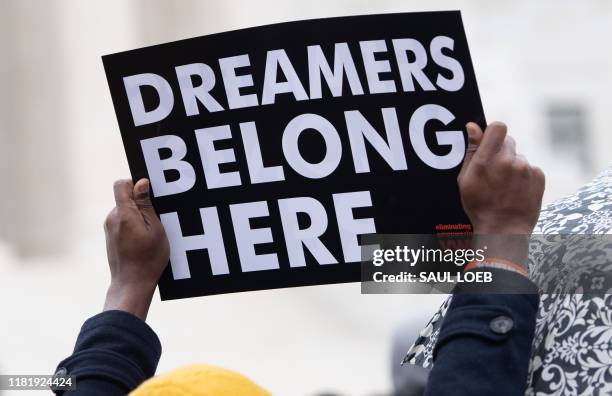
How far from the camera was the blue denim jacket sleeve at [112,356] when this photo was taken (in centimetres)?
133

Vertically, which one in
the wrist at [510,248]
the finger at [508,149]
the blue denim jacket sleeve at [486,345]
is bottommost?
the blue denim jacket sleeve at [486,345]

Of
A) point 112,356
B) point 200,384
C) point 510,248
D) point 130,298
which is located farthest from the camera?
point 130,298

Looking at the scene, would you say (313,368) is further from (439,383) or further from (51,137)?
(439,383)

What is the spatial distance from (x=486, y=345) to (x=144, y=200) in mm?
613

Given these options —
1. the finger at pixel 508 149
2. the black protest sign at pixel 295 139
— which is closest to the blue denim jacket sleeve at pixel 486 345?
the finger at pixel 508 149

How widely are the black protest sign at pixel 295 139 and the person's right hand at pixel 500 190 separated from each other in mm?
196

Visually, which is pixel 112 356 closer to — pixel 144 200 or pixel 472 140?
pixel 144 200

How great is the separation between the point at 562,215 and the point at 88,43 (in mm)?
12931

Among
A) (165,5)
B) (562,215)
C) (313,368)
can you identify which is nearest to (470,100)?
(562,215)

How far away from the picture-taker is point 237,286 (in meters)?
1.61

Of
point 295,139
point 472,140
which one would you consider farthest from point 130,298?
point 472,140

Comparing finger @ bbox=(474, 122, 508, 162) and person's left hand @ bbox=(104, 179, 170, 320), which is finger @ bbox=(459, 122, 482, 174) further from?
person's left hand @ bbox=(104, 179, 170, 320)

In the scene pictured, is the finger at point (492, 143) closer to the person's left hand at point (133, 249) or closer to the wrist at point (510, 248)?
the wrist at point (510, 248)

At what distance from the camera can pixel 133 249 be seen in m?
1.51
